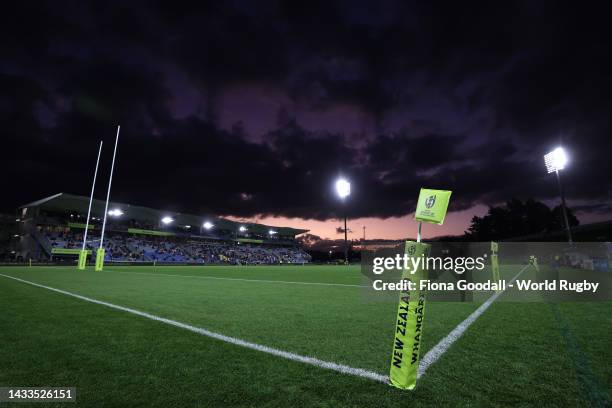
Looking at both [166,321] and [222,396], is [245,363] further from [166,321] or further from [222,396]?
[166,321]

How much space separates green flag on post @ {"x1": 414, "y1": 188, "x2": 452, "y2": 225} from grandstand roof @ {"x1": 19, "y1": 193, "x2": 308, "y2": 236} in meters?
54.0

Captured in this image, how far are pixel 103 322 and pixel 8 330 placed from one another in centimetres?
119

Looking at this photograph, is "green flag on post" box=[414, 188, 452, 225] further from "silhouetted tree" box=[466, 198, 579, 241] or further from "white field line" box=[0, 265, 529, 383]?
"silhouetted tree" box=[466, 198, 579, 241]

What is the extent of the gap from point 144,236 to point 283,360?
224ft

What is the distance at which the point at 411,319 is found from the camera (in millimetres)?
2773

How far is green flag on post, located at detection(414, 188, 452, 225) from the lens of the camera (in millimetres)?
2893

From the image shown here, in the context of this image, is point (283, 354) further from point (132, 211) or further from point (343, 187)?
point (132, 211)

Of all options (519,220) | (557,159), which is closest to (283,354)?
(557,159)

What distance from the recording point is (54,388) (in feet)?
8.83

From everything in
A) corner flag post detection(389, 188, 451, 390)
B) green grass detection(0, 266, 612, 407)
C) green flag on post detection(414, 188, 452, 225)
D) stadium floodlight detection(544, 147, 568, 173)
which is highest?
stadium floodlight detection(544, 147, 568, 173)

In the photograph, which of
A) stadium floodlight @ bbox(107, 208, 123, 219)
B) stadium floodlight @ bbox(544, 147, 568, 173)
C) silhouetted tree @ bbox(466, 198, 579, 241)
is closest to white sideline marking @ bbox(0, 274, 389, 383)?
stadium floodlight @ bbox(544, 147, 568, 173)

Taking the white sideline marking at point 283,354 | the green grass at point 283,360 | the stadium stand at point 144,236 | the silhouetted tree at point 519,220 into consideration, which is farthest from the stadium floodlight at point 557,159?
the silhouetted tree at point 519,220

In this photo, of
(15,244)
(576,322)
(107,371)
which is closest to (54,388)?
(107,371)

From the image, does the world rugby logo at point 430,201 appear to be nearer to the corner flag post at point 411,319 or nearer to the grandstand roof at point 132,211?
the corner flag post at point 411,319
